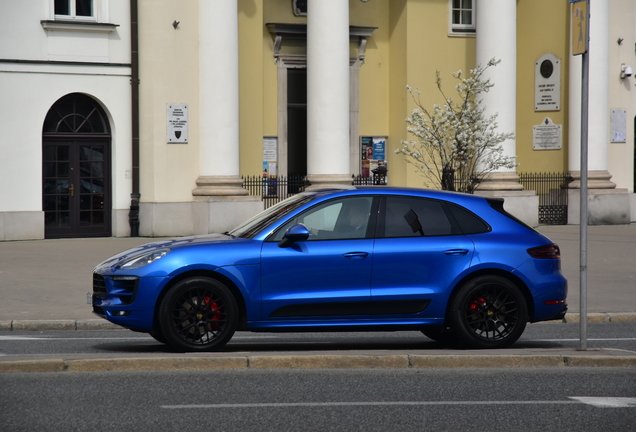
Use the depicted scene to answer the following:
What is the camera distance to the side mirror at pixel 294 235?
8.62 m

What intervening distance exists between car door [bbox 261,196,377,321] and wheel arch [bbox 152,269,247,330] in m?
0.20

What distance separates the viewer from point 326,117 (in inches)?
1017

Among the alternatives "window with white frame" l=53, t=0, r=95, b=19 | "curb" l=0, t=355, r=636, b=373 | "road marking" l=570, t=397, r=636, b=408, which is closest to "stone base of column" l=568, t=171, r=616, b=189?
"window with white frame" l=53, t=0, r=95, b=19

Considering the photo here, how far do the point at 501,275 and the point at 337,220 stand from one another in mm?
1657

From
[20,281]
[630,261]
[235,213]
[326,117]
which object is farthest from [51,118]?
[630,261]

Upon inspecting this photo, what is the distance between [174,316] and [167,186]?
1697 cm

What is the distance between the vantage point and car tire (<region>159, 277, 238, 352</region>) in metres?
8.54

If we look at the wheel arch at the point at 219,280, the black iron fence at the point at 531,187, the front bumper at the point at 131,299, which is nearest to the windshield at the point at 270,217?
the wheel arch at the point at 219,280

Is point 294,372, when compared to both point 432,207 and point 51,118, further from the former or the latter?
point 51,118

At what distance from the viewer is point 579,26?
8.80 m

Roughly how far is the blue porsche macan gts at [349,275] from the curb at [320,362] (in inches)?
23.3

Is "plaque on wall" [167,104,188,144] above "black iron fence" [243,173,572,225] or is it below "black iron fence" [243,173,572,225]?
above

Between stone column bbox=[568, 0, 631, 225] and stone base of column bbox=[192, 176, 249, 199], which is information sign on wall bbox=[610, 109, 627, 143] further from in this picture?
stone base of column bbox=[192, 176, 249, 199]

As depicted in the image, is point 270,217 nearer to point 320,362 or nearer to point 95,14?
point 320,362
